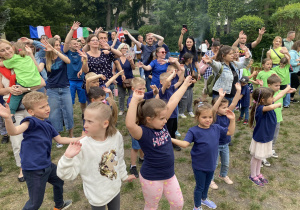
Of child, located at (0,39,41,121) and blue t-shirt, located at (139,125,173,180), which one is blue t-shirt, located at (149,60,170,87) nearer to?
child, located at (0,39,41,121)

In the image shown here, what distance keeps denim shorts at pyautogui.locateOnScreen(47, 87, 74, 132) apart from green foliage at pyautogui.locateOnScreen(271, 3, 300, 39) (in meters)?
17.1

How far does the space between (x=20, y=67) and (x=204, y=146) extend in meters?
3.08

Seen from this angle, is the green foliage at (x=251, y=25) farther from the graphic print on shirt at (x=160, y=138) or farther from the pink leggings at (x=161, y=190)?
the pink leggings at (x=161, y=190)

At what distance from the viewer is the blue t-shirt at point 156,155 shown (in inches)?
90.4

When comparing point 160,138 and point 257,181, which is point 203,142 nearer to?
point 160,138

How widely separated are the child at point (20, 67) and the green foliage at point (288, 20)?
17.8 m

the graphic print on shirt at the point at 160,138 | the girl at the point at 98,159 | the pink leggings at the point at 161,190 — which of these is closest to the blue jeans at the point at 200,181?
the pink leggings at the point at 161,190

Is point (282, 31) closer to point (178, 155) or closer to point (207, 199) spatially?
point (178, 155)

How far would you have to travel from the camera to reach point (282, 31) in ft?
56.9

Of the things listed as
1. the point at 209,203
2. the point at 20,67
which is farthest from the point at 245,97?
the point at 20,67

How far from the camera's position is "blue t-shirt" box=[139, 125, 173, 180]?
230 cm

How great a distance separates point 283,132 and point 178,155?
9.95ft

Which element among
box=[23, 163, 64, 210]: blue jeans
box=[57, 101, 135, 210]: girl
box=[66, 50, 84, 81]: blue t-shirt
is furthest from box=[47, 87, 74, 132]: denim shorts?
box=[57, 101, 135, 210]: girl

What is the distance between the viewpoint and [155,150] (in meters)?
2.32
